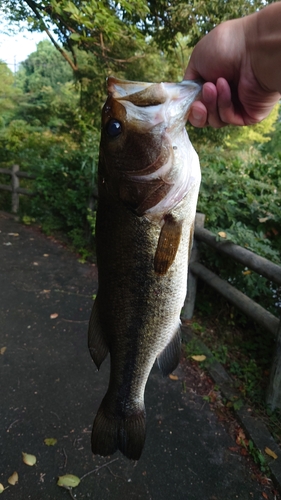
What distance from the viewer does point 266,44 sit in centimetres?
119

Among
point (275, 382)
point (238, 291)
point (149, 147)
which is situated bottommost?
point (275, 382)

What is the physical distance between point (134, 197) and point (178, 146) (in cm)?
25

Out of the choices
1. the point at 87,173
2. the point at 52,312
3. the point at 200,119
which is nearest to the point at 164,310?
the point at 200,119

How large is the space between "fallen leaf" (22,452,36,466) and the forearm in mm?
2819

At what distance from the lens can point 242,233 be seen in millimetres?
3695

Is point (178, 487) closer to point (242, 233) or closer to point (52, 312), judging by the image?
point (242, 233)

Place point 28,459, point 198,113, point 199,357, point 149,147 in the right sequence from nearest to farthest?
point 149,147 < point 198,113 < point 28,459 < point 199,357

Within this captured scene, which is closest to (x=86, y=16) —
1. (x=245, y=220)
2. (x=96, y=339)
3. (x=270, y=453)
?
(x=245, y=220)

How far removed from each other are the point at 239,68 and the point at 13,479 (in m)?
2.85

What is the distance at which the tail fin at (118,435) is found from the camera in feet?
5.15

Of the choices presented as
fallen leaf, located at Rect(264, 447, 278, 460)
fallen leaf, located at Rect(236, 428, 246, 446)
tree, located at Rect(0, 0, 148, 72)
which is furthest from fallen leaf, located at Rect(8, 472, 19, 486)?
tree, located at Rect(0, 0, 148, 72)

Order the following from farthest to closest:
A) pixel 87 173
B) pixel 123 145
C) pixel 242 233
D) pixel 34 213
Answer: pixel 34 213
pixel 87 173
pixel 242 233
pixel 123 145

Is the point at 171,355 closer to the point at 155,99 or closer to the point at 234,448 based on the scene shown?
the point at 155,99

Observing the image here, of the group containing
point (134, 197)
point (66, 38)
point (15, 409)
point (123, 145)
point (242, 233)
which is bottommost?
point (15, 409)
